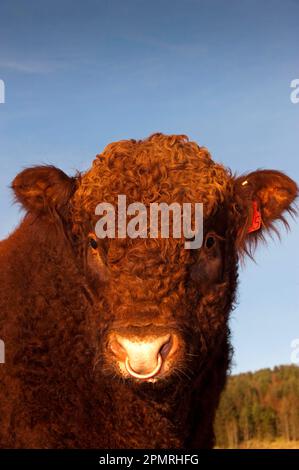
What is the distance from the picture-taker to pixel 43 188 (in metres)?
6.77

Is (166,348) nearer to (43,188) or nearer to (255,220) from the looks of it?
(255,220)

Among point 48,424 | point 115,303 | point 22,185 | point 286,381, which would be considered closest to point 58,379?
point 48,424

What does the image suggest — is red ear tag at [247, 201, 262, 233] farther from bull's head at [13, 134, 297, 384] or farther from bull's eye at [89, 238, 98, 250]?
bull's eye at [89, 238, 98, 250]

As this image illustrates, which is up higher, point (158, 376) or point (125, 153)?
point (125, 153)

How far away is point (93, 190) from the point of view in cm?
627

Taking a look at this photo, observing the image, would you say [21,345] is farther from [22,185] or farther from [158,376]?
[22,185]

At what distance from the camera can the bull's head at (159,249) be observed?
17.1ft

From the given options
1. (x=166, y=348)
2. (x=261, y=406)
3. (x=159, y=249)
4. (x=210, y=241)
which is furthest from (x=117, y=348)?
(x=261, y=406)

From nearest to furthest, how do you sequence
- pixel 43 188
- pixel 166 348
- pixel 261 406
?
pixel 166 348 → pixel 43 188 → pixel 261 406

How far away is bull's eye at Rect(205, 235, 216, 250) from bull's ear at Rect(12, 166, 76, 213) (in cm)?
144

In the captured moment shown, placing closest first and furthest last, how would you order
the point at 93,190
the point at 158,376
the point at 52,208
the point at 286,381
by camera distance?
the point at 158,376
the point at 93,190
the point at 52,208
the point at 286,381

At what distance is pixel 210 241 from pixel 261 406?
84.5 feet

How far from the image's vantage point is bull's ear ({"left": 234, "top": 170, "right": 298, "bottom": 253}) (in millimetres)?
6898

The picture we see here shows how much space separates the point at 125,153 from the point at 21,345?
1962mm
